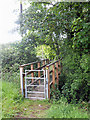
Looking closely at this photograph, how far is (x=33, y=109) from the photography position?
2.33 meters

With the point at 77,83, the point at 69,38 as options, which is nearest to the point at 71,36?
the point at 69,38

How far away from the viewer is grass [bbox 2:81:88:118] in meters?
1.99

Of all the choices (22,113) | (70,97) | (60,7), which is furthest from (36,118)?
(60,7)

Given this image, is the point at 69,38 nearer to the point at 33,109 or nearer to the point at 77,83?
the point at 77,83

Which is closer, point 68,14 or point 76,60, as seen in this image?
point 68,14

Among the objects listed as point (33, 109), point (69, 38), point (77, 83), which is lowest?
point (33, 109)

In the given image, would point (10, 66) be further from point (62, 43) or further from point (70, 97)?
point (70, 97)

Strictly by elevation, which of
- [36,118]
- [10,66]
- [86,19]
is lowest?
[36,118]

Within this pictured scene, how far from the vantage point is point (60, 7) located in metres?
2.70

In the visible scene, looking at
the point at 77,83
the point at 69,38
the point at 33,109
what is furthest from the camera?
the point at 69,38

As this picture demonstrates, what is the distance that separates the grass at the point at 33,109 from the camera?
199cm

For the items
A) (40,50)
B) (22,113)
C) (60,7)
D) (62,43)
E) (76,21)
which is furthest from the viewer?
(40,50)

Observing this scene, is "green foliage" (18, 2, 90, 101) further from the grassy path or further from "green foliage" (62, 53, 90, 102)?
the grassy path

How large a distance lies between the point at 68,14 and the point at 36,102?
2.02 meters
